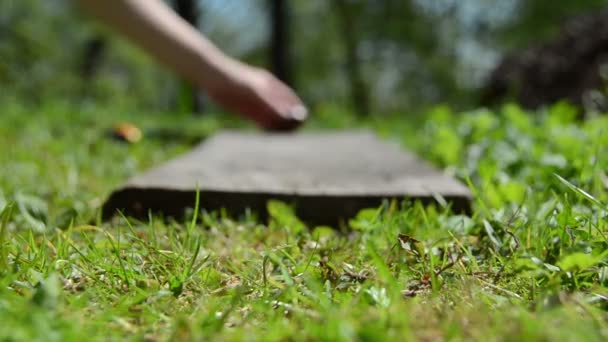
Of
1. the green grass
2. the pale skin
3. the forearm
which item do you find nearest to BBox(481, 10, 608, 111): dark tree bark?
the pale skin

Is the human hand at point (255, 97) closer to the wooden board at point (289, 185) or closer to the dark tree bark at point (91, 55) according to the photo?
the wooden board at point (289, 185)

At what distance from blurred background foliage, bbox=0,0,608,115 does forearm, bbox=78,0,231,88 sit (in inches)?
272

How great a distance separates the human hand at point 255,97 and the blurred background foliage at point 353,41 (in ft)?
22.8

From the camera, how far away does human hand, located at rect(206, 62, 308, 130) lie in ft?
8.10

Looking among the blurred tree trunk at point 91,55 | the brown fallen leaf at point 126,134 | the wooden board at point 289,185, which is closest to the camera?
the wooden board at point 289,185

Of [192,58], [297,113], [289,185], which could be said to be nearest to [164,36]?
[192,58]

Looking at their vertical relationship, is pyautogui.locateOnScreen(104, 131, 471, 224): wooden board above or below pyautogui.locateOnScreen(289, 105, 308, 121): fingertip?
below

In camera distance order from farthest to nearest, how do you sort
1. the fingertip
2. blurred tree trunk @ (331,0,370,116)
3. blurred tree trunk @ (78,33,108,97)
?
blurred tree trunk @ (78,33,108,97)
blurred tree trunk @ (331,0,370,116)
the fingertip

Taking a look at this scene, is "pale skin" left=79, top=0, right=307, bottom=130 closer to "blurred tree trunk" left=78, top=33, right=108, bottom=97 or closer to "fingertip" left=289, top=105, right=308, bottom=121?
"fingertip" left=289, top=105, right=308, bottom=121

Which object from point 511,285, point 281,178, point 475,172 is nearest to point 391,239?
point 511,285

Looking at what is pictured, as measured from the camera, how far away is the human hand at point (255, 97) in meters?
2.47

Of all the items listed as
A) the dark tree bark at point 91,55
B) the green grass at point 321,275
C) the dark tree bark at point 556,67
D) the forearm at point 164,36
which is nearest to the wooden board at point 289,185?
the green grass at point 321,275

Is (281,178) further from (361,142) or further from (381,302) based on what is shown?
(361,142)

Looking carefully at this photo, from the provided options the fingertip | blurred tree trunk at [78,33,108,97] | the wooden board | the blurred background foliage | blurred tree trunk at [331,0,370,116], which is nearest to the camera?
the wooden board
